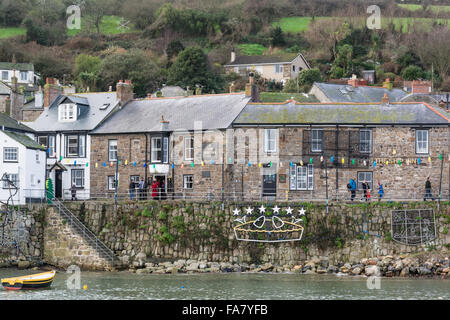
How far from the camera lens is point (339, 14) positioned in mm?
111188

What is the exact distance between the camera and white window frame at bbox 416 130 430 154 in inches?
1891

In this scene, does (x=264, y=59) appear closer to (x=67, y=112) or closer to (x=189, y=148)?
(x=67, y=112)

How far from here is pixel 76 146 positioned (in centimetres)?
5394

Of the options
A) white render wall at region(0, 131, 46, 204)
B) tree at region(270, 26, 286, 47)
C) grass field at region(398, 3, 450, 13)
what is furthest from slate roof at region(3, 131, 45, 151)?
grass field at region(398, 3, 450, 13)

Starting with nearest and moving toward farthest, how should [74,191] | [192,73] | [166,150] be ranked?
[166,150] → [74,191] → [192,73]

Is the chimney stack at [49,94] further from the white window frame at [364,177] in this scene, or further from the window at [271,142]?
the white window frame at [364,177]

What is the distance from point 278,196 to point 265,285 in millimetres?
10348

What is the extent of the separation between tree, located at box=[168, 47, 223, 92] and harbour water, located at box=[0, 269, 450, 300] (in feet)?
137

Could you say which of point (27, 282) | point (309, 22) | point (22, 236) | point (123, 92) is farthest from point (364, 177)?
point (309, 22)

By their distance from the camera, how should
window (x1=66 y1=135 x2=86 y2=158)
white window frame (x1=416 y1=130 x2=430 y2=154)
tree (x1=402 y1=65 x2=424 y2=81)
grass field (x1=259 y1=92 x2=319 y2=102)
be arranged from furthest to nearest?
tree (x1=402 y1=65 x2=424 y2=81) < grass field (x1=259 y1=92 x2=319 y2=102) < window (x1=66 y1=135 x2=86 y2=158) < white window frame (x1=416 y1=130 x2=430 y2=154)

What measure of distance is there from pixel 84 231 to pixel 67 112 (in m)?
12.2

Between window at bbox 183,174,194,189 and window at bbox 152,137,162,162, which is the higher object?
window at bbox 152,137,162,162

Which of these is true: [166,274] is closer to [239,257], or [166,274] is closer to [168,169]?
[239,257]

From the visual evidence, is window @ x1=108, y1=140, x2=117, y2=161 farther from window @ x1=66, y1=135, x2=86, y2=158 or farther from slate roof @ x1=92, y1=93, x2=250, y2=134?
window @ x1=66, y1=135, x2=86, y2=158
